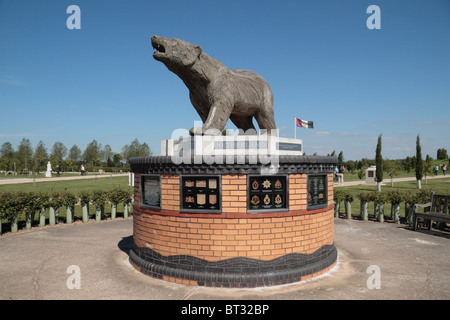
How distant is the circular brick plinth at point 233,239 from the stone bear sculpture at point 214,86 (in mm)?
1567

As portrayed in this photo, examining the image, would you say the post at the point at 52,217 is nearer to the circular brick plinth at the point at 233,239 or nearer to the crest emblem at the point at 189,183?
the circular brick plinth at the point at 233,239

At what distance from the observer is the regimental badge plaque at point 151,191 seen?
6.52 m

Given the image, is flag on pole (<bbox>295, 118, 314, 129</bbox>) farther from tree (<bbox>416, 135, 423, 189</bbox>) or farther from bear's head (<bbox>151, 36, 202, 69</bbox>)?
tree (<bbox>416, 135, 423, 189</bbox>)

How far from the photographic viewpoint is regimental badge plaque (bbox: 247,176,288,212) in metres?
5.95

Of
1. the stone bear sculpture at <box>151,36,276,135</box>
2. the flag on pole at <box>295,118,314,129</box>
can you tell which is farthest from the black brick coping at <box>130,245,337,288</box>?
the flag on pole at <box>295,118,314,129</box>

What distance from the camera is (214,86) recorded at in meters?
6.80

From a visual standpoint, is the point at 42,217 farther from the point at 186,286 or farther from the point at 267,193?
the point at 267,193

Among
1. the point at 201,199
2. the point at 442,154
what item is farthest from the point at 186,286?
the point at 442,154

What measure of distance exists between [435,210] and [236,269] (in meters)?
8.75

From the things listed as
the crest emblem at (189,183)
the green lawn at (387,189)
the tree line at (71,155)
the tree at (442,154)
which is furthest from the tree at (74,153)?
the tree at (442,154)

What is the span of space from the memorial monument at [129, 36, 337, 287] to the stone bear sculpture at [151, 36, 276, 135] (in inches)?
0.9

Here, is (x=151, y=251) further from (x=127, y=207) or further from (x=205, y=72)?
(x=127, y=207)
